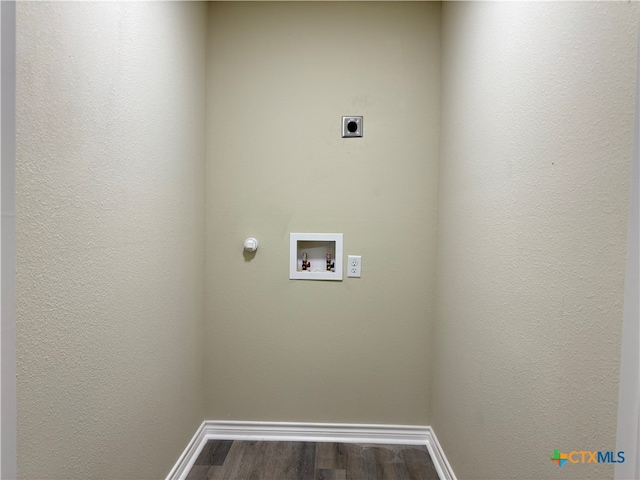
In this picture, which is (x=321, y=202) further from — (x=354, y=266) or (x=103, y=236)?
(x=103, y=236)

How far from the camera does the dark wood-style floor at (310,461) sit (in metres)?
1.71

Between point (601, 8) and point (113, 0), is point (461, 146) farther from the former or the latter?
point (113, 0)

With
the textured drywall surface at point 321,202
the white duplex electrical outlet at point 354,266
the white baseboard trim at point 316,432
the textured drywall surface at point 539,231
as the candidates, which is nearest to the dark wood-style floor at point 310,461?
the white baseboard trim at point 316,432

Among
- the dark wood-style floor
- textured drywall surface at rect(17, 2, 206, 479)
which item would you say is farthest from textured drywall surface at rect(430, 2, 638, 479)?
textured drywall surface at rect(17, 2, 206, 479)

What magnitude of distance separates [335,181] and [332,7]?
3.02ft

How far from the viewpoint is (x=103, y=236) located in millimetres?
1078

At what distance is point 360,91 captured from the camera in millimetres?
1930

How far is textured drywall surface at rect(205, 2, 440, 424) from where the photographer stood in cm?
193

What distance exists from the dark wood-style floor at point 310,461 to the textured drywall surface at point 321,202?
0.14 m

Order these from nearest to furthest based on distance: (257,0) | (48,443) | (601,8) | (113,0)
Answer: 1. (601,8)
2. (48,443)
3. (113,0)
4. (257,0)

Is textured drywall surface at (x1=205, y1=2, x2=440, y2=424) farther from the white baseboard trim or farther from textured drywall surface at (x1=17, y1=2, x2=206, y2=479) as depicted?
textured drywall surface at (x1=17, y1=2, x2=206, y2=479)

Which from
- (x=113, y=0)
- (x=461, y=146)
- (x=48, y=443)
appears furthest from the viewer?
(x=461, y=146)

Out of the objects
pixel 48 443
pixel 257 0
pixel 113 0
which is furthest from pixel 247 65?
pixel 48 443

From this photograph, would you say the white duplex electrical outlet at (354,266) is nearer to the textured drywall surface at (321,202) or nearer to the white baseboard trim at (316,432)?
the textured drywall surface at (321,202)
